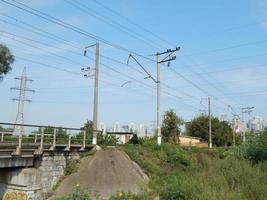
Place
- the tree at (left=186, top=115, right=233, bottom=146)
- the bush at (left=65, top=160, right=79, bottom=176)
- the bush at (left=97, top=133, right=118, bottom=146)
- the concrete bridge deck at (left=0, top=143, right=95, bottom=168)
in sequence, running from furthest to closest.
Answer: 1. the tree at (left=186, top=115, right=233, bottom=146)
2. the bush at (left=97, top=133, right=118, bottom=146)
3. the bush at (left=65, top=160, right=79, bottom=176)
4. the concrete bridge deck at (left=0, top=143, right=95, bottom=168)

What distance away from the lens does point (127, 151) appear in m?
A: 33.0

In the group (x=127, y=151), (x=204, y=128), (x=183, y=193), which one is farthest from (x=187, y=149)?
(x=204, y=128)

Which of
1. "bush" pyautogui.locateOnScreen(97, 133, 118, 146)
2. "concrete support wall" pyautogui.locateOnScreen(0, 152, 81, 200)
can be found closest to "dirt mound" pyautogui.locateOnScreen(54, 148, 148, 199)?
"concrete support wall" pyautogui.locateOnScreen(0, 152, 81, 200)

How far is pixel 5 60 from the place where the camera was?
140ft

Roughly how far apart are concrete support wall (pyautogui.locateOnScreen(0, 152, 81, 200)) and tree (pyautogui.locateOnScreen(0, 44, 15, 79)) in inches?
707

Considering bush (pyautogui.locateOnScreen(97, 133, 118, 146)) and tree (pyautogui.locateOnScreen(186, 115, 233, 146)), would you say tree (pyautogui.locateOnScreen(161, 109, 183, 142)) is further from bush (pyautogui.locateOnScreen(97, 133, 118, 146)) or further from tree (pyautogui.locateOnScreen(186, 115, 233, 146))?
bush (pyautogui.locateOnScreen(97, 133, 118, 146))

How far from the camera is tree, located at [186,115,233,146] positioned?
8606cm

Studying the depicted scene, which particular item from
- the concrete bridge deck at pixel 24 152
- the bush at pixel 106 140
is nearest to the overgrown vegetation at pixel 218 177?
the bush at pixel 106 140

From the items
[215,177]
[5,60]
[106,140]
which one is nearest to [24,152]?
[106,140]

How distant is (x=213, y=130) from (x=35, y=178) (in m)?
64.8

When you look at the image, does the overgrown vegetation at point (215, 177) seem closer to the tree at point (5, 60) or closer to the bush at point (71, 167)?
the bush at point (71, 167)

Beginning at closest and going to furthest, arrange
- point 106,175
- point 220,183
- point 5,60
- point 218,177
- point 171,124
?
point 220,183 < point 218,177 < point 106,175 < point 5,60 < point 171,124

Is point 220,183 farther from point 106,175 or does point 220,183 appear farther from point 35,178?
point 35,178

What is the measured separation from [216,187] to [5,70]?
31.4 m
